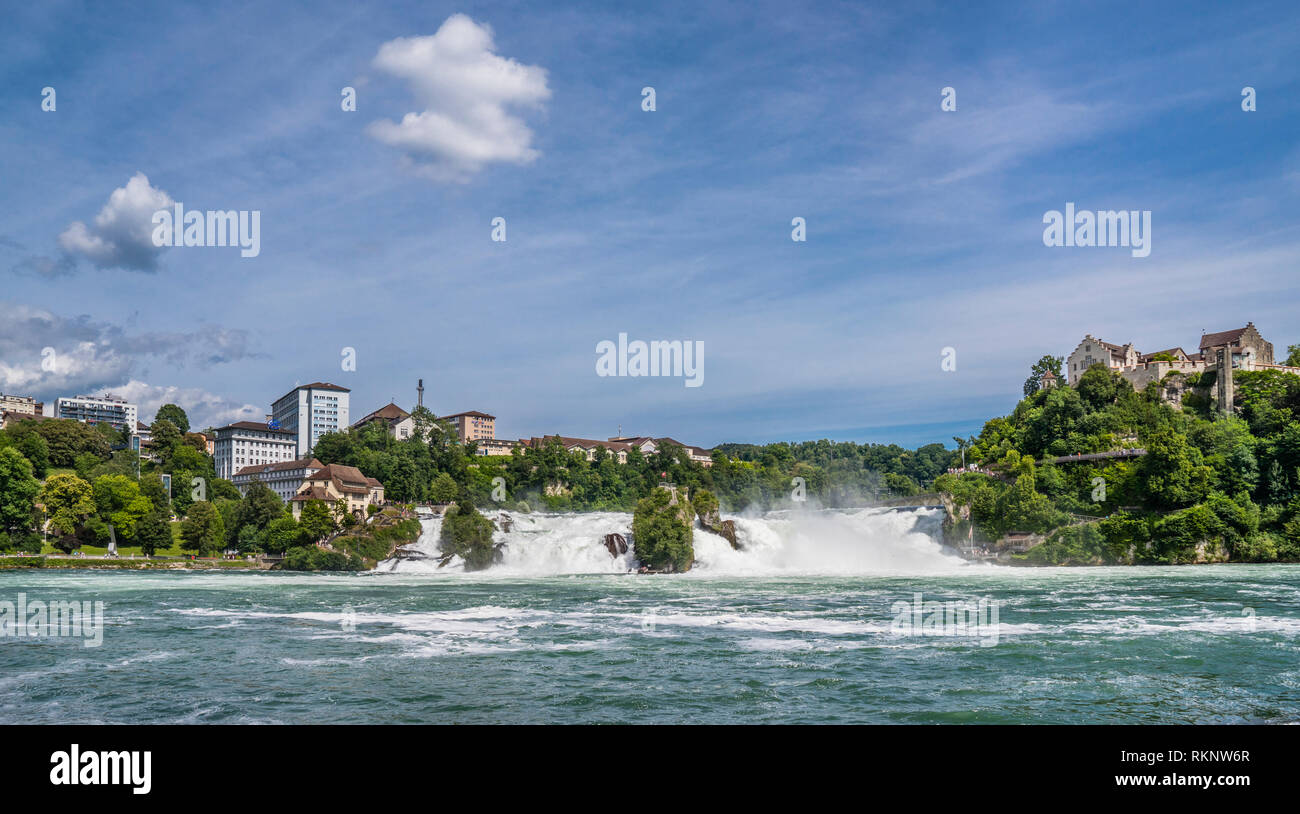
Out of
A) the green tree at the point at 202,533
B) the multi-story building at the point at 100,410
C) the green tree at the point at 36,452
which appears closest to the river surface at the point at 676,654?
the green tree at the point at 202,533

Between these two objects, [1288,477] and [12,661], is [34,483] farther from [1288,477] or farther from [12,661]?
[1288,477]

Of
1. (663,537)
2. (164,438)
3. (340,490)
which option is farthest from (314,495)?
(164,438)

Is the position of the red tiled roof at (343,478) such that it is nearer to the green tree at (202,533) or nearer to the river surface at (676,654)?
the green tree at (202,533)

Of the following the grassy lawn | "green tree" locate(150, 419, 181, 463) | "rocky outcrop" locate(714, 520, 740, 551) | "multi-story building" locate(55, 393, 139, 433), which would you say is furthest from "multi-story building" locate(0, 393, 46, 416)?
"rocky outcrop" locate(714, 520, 740, 551)

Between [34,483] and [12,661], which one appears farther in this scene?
[34,483]

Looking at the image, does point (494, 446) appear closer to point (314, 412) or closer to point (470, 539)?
point (314, 412)

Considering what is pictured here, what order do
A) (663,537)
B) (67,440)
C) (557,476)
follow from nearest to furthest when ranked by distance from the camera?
(663,537), (67,440), (557,476)
